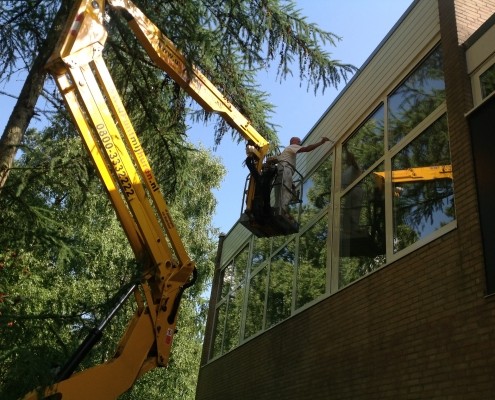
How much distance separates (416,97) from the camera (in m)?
7.34

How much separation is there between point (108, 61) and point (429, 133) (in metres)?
4.89

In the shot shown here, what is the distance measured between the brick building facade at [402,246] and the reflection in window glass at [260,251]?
1.38m

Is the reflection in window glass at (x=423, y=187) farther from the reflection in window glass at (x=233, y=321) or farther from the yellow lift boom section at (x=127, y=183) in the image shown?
the reflection in window glass at (x=233, y=321)

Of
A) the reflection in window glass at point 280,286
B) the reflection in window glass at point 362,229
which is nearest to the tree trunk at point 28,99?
the reflection in window glass at point 362,229

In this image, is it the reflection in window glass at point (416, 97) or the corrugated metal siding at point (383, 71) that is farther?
the corrugated metal siding at point (383, 71)

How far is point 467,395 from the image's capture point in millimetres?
4844

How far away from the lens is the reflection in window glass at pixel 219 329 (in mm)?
14442

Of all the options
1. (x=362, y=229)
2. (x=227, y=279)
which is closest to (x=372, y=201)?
(x=362, y=229)

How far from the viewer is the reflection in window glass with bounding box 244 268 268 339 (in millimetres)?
11559

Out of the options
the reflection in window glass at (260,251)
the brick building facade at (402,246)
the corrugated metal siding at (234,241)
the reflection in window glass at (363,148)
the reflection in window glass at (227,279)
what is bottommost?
the brick building facade at (402,246)

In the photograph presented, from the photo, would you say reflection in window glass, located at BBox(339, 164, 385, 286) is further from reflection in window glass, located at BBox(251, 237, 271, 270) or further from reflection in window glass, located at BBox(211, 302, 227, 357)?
reflection in window glass, located at BBox(211, 302, 227, 357)

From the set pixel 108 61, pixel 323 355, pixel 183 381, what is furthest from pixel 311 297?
pixel 183 381

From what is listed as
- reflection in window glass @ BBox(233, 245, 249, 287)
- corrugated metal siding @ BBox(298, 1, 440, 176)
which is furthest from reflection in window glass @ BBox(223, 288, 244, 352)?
corrugated metal siding @ BBox(298, 1, 440, 176)

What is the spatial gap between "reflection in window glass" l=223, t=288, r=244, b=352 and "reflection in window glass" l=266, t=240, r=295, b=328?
2.09 m
